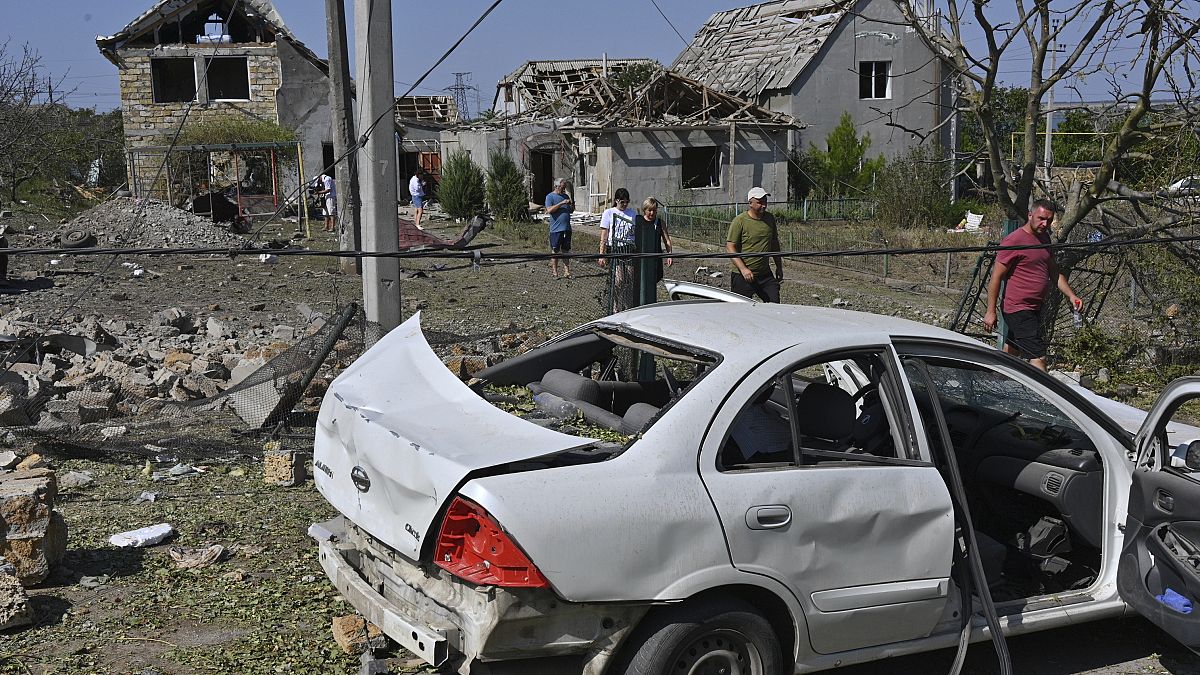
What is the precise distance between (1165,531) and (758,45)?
35.2 meters

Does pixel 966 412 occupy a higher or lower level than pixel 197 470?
higher

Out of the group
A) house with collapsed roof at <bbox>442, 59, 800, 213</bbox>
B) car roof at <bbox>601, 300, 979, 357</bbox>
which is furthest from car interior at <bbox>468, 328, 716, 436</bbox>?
house with collapsed roof at <bbox>442, 59, 800, 213</bbox>

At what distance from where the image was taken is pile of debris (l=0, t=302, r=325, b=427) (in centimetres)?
791

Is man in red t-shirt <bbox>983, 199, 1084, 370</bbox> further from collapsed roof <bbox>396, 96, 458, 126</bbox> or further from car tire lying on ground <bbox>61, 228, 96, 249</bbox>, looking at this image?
collapsed roof <bbox>396, 96, 458, 126</bbox>

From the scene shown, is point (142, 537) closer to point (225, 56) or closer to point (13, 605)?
point (13, 605)

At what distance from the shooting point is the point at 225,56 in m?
37.8

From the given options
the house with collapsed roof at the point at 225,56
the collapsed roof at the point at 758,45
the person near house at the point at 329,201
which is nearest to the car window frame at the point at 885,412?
the person near house at the point at 329,201

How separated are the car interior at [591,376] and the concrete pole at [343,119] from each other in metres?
12.7

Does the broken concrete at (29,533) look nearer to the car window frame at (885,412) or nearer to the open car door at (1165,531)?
the car window frame at (885,412)

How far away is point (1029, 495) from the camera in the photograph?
16.1 ft

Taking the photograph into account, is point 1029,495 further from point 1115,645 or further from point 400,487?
point 400,487

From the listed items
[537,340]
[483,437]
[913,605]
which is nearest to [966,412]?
[913,605]

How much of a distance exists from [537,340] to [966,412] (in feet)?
17.9

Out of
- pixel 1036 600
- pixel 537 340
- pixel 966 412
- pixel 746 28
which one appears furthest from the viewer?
pixel 746 28
